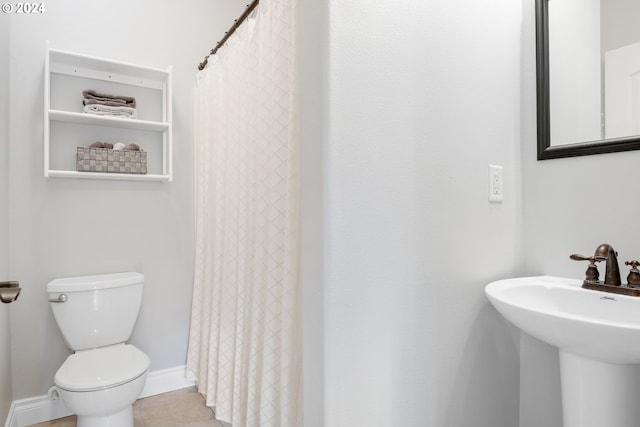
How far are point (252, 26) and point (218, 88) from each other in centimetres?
51

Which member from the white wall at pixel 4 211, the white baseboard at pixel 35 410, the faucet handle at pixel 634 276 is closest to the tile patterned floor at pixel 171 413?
the white baseboard at pixel 35 410

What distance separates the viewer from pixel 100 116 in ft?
6.27

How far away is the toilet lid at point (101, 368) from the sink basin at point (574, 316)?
1.52 meters

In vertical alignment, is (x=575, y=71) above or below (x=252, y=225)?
above

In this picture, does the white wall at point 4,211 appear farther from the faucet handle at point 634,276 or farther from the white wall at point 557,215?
the faucet handle at point 634,276

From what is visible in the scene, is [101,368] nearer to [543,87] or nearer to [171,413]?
[171,413]

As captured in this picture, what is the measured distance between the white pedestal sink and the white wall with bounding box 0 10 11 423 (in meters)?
2.12

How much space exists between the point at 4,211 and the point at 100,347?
32.7 inches

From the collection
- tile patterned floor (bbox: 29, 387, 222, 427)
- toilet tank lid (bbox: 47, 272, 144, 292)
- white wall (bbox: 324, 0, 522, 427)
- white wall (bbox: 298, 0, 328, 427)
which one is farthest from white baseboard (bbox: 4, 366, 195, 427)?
white wall (bbox: 324, 0, 522, 427)

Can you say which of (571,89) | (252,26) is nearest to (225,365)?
(252,26)

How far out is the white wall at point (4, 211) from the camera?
1.66 metres

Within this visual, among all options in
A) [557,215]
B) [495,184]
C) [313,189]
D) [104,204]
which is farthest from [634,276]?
[104,204]

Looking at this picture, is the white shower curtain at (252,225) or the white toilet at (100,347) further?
the white toilet at (100,347)

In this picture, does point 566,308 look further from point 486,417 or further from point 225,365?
point 225,365
